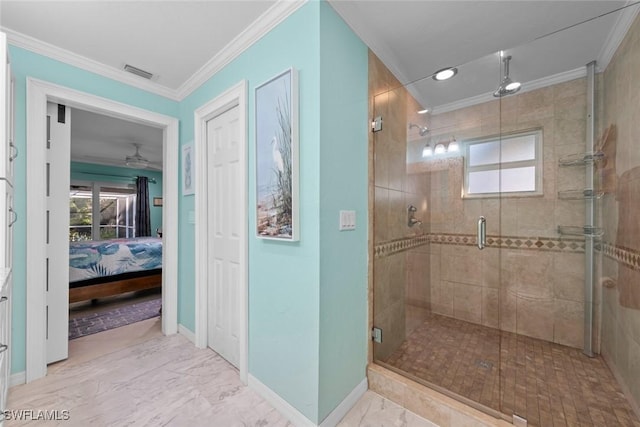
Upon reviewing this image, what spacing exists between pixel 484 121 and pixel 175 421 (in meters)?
2.99

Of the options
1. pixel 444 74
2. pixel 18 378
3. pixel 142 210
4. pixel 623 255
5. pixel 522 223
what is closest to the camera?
pixel 623 255

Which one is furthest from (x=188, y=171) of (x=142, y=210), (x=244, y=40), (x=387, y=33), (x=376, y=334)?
(x=142, y=210)

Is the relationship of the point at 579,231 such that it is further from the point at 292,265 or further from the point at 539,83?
the point at 292,265

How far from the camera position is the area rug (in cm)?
265

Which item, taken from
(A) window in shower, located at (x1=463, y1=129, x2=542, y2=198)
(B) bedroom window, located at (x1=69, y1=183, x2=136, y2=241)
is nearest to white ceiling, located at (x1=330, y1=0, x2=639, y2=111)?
(A) window in shower, located at (x1=463, y1=129, x2=542, y2=198)

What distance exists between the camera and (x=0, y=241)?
1.29 meters

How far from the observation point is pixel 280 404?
1.55 metres

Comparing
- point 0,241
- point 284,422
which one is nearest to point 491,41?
point 284,422

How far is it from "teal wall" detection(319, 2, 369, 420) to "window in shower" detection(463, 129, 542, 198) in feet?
3.71

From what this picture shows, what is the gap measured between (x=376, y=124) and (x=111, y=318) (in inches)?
140

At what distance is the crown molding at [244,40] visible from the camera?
1.52 metres

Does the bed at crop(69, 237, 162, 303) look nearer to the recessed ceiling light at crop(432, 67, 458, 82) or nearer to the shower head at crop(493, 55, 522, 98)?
the recessed ceiling light at crop(432, 67, 458, 82)

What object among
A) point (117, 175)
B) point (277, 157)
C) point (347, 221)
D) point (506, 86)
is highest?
point (506, 86)

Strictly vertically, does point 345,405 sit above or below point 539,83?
below
